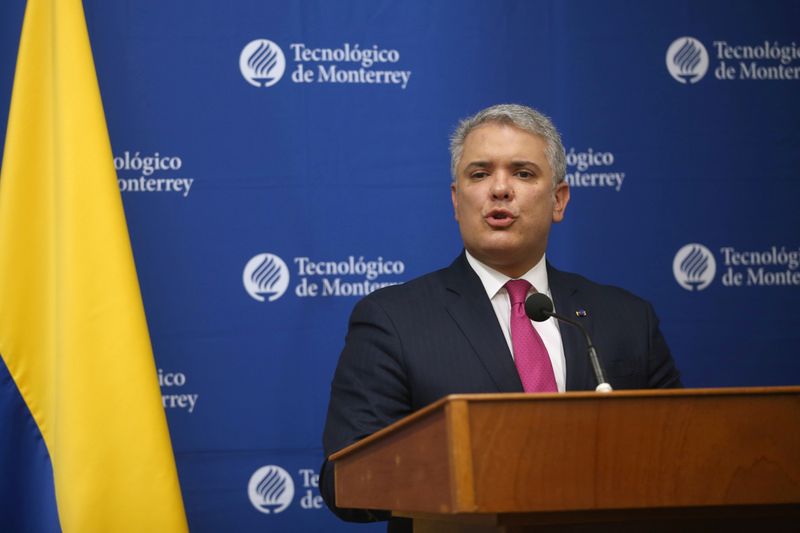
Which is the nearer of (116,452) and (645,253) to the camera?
(116,452)

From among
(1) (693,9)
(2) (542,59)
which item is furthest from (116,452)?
(1) (693,9)

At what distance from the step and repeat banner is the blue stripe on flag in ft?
1.71

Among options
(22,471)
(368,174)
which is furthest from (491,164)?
(22,471)

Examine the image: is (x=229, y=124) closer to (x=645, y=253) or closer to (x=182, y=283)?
(x=182, y=283)

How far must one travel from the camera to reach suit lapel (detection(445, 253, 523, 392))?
2.27 metres

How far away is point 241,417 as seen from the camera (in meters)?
3.39

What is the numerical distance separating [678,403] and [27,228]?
2193 millimetres

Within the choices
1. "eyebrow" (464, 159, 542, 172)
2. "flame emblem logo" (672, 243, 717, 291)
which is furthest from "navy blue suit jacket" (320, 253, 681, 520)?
"flame emblem logo" (672, 243, 717, 291)

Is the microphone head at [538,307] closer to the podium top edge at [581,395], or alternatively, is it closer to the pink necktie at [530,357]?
the pink necktie at [530,357]

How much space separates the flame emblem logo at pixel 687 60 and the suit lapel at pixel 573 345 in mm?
1568

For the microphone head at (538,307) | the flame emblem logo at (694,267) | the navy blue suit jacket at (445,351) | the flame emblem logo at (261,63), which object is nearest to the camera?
the microphone head at (538,307)

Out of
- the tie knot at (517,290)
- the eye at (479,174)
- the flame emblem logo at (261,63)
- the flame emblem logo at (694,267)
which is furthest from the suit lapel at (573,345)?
the flame emblem logo at (261,63)

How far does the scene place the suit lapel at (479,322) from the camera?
2266mm

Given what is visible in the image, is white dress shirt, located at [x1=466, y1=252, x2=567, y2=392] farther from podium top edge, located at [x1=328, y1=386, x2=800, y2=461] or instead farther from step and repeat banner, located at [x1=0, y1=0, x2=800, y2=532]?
step and repeat banner, located at [x1=0, y1=0, x2=800, y2=532]
